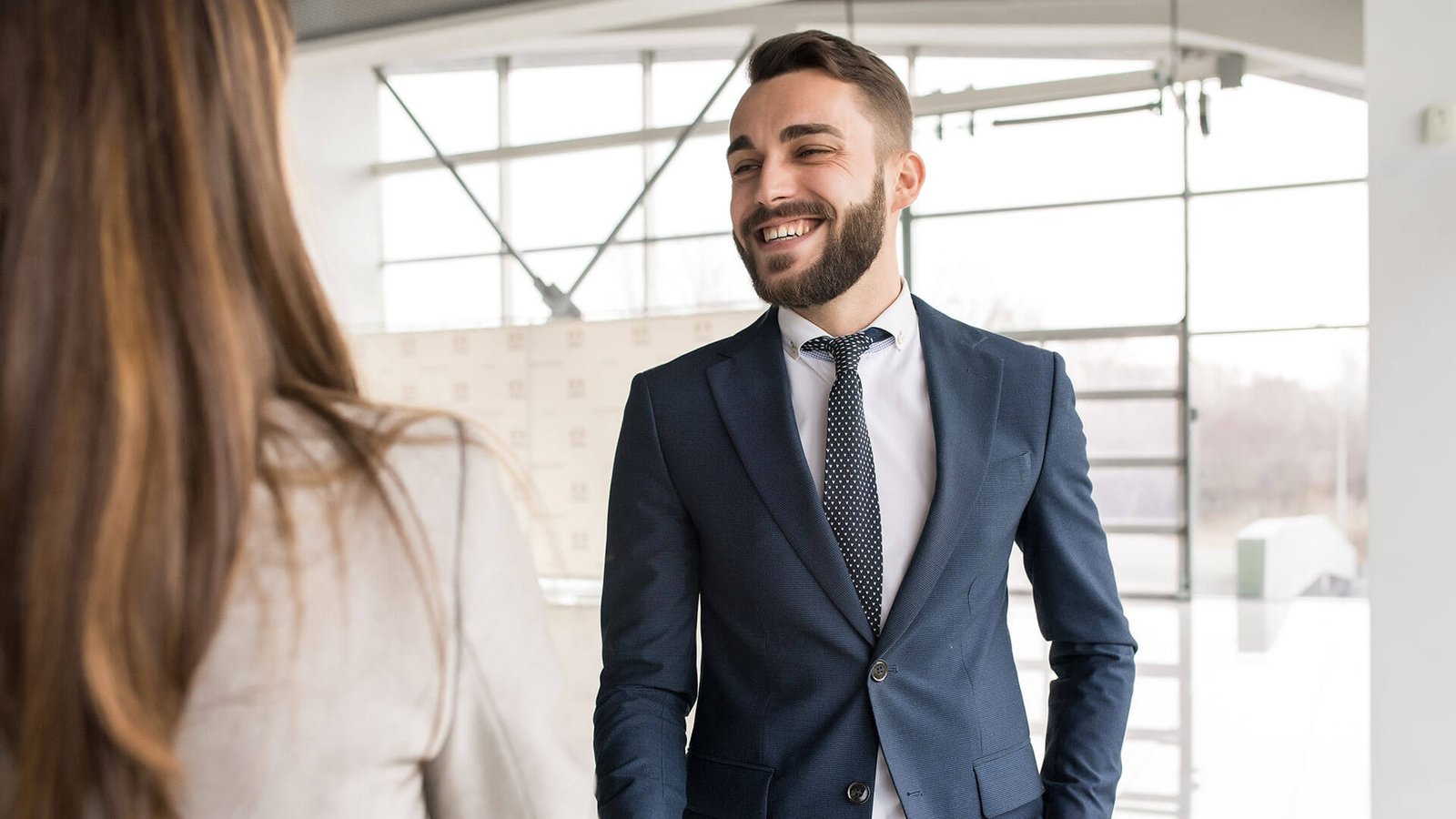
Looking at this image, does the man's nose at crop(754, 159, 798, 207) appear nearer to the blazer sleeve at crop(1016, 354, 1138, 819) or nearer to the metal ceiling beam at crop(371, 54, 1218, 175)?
the blazer sleeve at crop(1016, 354, 1138, 819)

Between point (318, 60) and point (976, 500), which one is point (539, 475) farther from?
point (976, 500)

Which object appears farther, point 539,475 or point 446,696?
point 539,475

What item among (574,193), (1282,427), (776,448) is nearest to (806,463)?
(776,448)

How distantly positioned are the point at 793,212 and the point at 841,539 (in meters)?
0.59

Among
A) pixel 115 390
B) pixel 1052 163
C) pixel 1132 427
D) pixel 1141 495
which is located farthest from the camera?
Answer: pixel 1052 163

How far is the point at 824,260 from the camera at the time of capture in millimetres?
2029

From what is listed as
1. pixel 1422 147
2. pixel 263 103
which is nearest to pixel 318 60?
pixel 1422 147

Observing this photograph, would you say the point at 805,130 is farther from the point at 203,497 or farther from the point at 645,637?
the point at 203,497

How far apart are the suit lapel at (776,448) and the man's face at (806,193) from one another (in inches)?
4.7

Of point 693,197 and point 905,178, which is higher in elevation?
point 693,197

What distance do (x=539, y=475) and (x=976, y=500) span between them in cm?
520

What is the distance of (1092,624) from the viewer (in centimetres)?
201

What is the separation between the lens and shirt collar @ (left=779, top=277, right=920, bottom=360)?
209 cm

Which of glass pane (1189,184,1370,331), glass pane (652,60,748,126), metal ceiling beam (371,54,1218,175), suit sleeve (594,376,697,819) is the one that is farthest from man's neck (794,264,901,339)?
glass pane (652,60,748,126)
